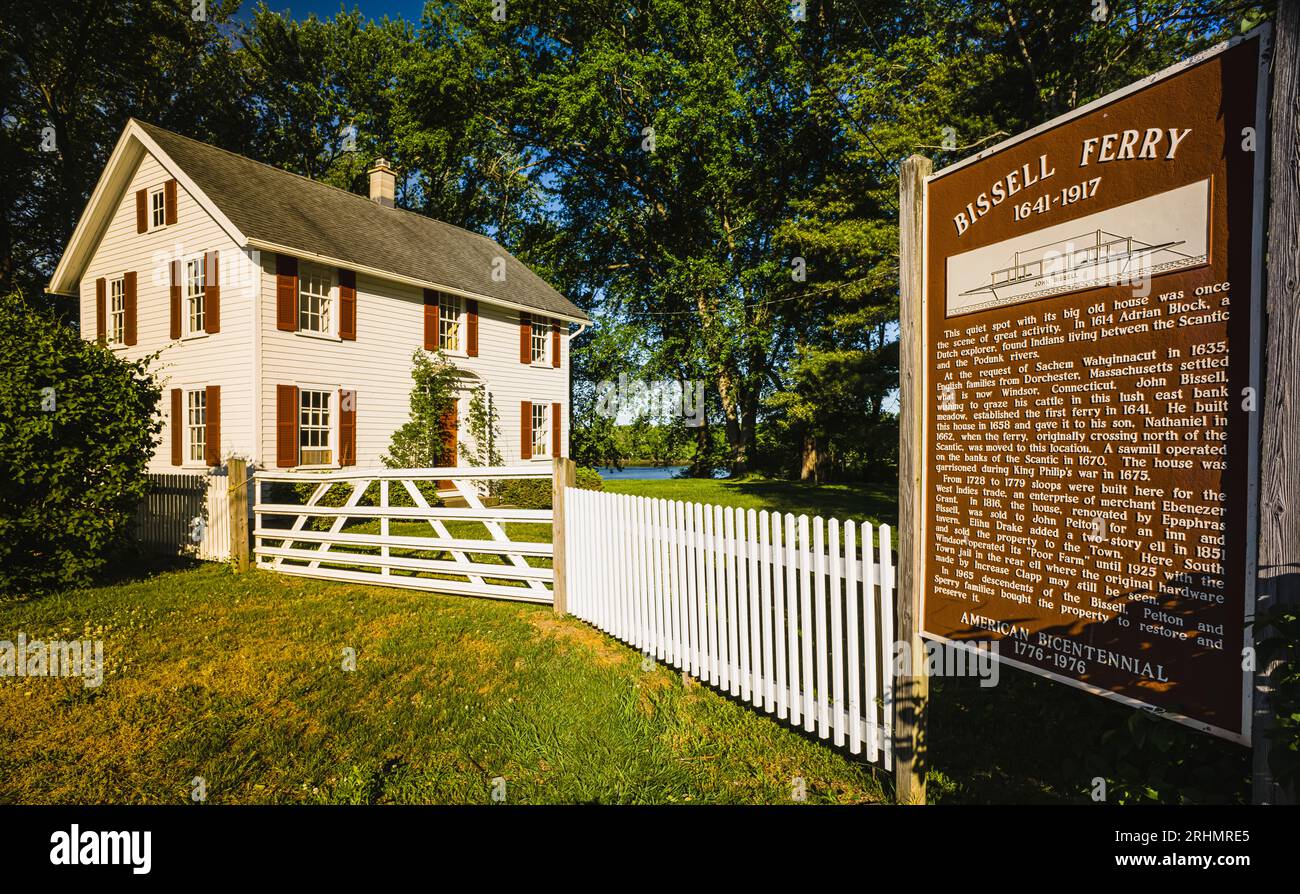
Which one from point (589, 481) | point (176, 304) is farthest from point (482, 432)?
point (176, 304)

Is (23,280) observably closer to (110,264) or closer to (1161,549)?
(110,264)

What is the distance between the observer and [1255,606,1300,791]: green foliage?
1896 mm

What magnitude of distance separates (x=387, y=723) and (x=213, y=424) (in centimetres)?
1386

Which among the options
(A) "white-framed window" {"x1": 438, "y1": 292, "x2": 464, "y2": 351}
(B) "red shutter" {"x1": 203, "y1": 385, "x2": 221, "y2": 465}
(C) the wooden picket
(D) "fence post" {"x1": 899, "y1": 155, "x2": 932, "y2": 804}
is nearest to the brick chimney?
(A) "white-framed window" {"x1": 438, "y1": 292, "x2": 464, "y2": 351}

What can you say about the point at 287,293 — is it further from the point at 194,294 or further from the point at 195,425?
the point at 195,425

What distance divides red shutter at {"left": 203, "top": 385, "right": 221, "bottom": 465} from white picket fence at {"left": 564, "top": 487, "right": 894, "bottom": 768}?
12.4 metres

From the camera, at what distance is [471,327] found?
65.2 ft

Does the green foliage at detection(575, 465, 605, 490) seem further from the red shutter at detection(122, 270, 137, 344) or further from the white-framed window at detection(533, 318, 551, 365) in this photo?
the red shutter at detection(122, 270, 137, 344)

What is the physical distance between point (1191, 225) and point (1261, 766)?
186cm

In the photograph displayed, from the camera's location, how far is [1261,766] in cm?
208

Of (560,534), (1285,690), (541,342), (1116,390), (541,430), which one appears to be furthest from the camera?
(541,342)
